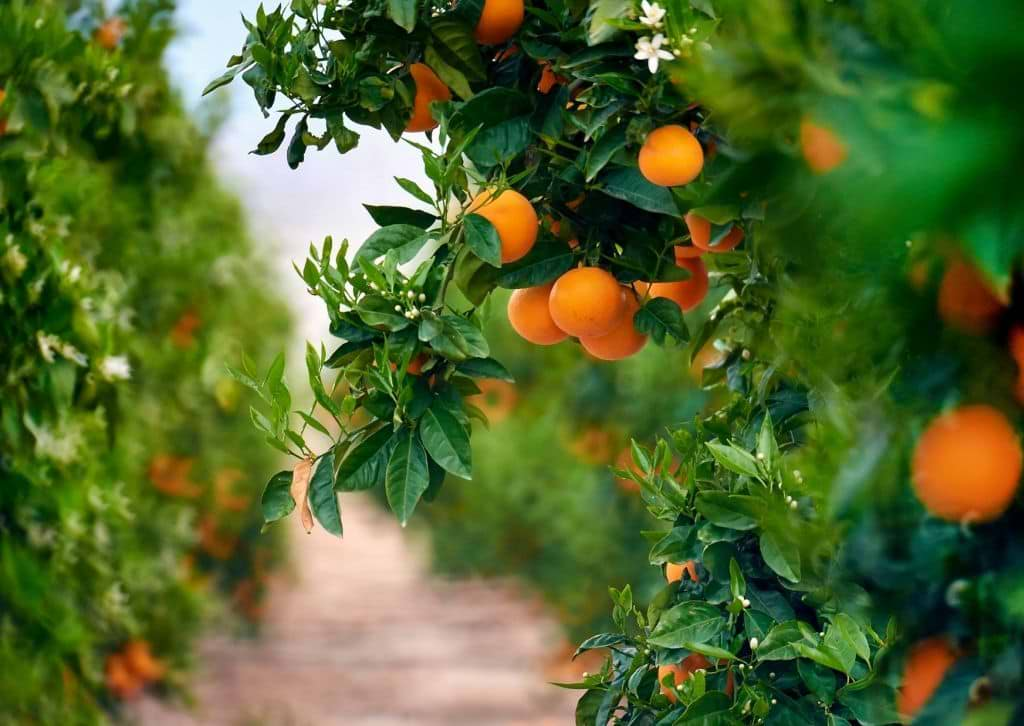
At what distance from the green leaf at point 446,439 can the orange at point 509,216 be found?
A: 13 cm

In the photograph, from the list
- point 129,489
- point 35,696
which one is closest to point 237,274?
point 129,489

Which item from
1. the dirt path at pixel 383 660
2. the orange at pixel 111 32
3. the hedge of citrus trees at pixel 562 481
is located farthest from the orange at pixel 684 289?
the dirt path at pixel 383 660

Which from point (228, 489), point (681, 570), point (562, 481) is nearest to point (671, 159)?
point (681, 570)

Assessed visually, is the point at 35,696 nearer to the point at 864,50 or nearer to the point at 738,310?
the point at 738,310

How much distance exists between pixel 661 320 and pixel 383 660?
4.07m

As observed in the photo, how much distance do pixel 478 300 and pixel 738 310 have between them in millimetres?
260

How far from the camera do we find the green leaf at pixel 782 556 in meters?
0.77

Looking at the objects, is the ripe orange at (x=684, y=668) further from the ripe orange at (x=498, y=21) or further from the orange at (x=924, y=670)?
the ripe orange at (x=498, y=21)

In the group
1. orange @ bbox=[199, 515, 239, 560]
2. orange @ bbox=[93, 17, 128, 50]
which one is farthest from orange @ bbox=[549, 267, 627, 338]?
orange @ bbox=[199, 515, 239, 560]

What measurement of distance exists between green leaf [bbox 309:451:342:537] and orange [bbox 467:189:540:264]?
21 centimetres

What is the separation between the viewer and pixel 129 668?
2.88 meters

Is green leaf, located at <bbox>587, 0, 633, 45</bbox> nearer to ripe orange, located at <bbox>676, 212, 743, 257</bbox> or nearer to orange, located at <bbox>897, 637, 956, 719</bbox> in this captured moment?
ripe orange, located at <bbox>676, 212, 743, 257</bbox>

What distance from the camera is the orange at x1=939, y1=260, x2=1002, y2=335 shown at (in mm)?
468

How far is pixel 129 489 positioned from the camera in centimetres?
259
